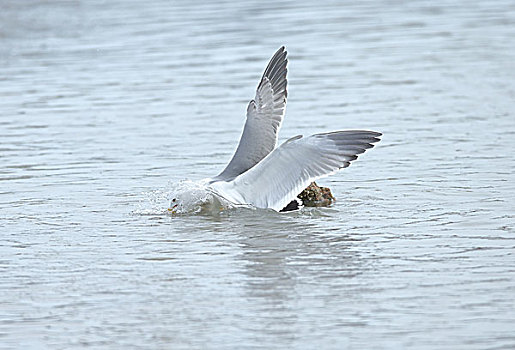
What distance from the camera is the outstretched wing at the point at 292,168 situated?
765 centimetres

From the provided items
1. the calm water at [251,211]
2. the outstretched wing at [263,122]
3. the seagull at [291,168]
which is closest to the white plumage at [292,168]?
the seagull at [291,168]

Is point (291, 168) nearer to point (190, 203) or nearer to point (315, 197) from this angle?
point (315, 197)

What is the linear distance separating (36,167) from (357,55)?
6.94m

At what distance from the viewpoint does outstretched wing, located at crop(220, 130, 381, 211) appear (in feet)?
25.1

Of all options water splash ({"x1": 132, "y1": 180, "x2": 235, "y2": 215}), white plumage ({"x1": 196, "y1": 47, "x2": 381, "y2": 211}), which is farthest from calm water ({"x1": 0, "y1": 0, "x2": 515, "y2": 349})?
white plumage ({"x1": 196, "y1": 47, "x2": 381, "y2": 211})

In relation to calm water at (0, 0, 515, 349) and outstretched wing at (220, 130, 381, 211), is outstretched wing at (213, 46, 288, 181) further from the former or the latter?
calm water at (0, 0, 515, 349)

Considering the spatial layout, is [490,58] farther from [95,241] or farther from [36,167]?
[95,241]

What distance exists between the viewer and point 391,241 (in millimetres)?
6805

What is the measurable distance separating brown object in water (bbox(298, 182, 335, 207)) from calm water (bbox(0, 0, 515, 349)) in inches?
5.5

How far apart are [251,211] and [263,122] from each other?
1.22m

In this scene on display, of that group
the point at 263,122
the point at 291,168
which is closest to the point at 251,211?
the point at 291,168

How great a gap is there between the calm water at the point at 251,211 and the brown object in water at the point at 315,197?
14 centimetres

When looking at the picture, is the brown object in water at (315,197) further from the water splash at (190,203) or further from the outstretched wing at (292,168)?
the water splash at (190,203)

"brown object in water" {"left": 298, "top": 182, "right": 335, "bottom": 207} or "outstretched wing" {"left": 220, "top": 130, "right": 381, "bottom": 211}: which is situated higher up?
"outstretched wing" {"left": 220, "top": 130, "right": 381, "bottom": 211}
